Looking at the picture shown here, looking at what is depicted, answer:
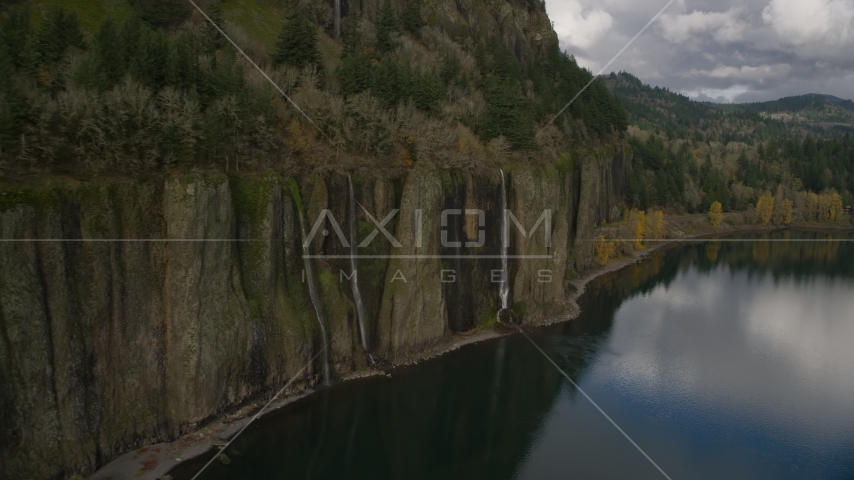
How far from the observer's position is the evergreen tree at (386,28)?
159 feet

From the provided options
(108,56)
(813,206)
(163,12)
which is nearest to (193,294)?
(108,56)

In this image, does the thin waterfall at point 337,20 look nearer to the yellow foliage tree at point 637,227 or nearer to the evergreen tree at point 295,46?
the evergreen tree at point 295,46

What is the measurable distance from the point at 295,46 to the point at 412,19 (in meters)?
21.2

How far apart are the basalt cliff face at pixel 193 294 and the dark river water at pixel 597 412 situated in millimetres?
2704

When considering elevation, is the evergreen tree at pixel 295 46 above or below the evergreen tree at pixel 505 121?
above

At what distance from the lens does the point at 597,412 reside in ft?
92.8

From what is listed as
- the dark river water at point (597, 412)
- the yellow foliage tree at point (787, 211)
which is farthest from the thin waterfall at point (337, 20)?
the yellow foliage tree at point (787, 211)

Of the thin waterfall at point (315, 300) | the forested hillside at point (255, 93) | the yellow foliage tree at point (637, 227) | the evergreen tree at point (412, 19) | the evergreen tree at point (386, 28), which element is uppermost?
the evergreen tree at point (412, 19)

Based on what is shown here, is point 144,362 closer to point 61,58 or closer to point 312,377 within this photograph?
point 312,377

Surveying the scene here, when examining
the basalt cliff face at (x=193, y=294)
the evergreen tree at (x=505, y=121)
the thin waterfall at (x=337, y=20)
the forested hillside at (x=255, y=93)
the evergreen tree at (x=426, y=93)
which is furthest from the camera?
the thin waterfall at (x=337, y=20)

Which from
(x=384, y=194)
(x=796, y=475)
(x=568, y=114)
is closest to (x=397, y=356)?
(x=384, y=194)

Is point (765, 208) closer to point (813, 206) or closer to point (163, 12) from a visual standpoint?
point (813, 206)

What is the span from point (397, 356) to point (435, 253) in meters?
7.06

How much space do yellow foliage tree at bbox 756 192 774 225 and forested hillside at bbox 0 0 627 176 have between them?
56056 millimetres
